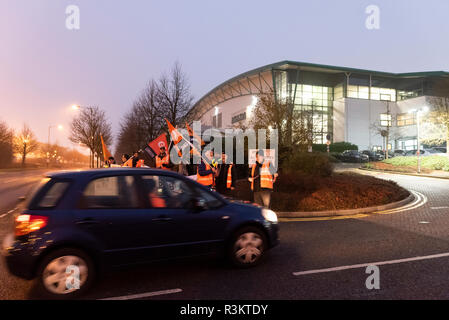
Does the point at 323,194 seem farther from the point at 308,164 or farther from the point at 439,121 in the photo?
the point at 439,121

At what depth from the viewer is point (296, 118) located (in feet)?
53.7

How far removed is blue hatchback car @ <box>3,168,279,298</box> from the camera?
144 inches

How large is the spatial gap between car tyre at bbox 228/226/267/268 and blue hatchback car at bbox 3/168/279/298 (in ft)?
0.05

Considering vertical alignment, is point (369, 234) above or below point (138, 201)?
below

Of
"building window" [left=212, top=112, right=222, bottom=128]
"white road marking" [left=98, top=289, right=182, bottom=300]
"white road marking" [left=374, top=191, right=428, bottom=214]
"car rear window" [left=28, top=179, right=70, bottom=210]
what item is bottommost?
"white road marking" [left=374, top=191, right=428, bottom=214]

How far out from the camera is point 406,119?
178 ft

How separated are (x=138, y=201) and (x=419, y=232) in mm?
6143

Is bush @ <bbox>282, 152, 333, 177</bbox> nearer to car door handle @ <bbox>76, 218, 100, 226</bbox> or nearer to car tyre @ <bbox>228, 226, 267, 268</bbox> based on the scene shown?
car tyre @ <bbox>228, 226, 267, 268</bbox>

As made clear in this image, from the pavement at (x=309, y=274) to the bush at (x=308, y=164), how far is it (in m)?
6.98

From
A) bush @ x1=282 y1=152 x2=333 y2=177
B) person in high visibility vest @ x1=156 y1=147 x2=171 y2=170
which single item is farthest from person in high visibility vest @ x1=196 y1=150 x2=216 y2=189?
bush @ x1=282 y1=152 x2=333 y2=177

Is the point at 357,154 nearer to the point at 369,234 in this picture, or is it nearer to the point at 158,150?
the point at 158,150

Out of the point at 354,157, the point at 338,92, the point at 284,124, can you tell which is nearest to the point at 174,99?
the point at 284,124

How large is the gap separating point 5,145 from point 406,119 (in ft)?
218

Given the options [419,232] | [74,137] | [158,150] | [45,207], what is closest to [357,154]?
[158,150]
